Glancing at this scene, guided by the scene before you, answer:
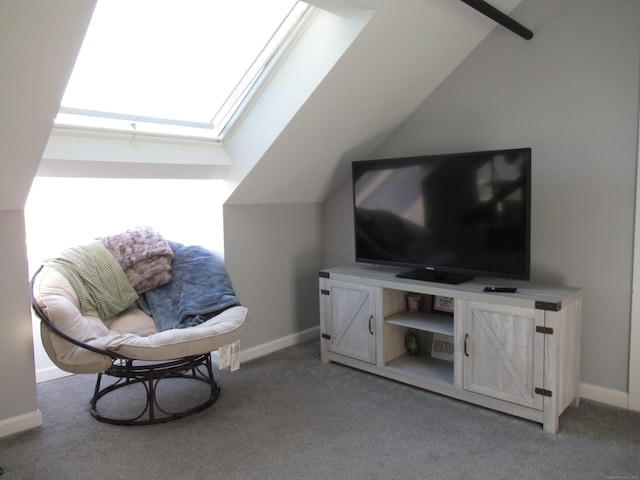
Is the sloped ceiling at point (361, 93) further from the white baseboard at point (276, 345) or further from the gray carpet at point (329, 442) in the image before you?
the gray carpet at point (329, 442)

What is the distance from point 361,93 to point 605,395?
2.23 m

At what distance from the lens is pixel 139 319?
299cm

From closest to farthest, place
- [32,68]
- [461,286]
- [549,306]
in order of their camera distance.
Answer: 1. [32,68]
2. [549,306]
3. [461,286]

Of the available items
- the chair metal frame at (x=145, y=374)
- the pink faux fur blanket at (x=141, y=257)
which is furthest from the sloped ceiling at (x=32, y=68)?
the pink faux fur blanket at (x=141, y=257)

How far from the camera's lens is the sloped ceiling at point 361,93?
2.50 meters

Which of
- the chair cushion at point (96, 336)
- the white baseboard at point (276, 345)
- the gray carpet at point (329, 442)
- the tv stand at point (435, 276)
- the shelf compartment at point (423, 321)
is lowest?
the gray carpet at point (329, 442)

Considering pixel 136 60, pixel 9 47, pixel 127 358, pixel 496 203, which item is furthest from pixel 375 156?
pixel 9 47

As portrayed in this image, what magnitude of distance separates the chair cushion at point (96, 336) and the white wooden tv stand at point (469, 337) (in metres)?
0.83

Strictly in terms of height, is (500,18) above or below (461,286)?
above

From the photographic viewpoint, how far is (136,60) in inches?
104

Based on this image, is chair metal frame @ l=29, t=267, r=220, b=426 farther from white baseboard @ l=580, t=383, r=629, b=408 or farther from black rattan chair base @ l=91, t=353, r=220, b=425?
white baseboard @ l=580, t=383, r=629, b=408

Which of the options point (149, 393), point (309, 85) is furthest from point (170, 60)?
point (149, 393)

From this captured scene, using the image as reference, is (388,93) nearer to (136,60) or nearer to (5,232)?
(136,60)

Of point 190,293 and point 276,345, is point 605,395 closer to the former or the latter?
point 276,345
